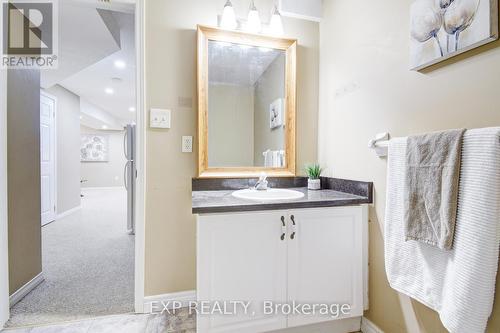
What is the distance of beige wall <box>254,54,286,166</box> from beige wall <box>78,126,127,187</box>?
8377 mm

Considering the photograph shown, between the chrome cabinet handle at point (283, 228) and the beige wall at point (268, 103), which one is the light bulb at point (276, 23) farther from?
the chrome cabinet handle at point (283, 228)

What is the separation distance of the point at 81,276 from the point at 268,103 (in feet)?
7.04

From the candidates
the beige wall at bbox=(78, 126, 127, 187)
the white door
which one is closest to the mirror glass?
the white door

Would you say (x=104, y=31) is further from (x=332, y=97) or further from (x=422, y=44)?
(x=422, y=44)

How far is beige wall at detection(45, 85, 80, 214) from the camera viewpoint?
4.21 meters

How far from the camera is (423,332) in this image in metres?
1.13

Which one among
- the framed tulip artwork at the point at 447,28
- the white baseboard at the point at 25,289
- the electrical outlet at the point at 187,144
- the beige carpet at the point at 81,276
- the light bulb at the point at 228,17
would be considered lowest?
the beige carpet at the point at 81,276

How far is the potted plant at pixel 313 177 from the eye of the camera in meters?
1.77

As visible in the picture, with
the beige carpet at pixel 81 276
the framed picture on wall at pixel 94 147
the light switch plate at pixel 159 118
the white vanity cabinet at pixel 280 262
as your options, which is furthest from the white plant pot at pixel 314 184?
the framed picture on wall at pixel 94 147

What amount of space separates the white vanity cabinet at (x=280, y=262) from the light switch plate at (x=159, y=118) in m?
0.78

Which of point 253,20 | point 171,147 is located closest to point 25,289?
point 171,147

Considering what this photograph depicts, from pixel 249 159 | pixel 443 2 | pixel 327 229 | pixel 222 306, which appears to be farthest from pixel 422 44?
pixel 222 306

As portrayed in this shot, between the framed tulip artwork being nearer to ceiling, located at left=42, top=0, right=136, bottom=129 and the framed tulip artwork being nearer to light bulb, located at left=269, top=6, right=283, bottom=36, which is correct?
light bulb, located at left=269, top=6, right=283, bottom=36

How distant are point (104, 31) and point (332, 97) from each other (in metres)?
2.13
